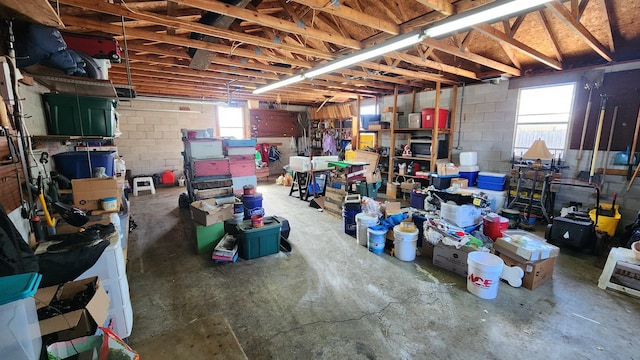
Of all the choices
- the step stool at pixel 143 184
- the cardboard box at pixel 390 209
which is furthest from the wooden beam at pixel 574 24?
the step stool at pixel 143 184

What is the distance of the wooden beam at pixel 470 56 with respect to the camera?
3334 millimetres

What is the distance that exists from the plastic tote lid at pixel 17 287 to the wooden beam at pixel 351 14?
2366mm

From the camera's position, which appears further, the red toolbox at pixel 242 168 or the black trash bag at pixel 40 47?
the red toolbox at pixel 242 168

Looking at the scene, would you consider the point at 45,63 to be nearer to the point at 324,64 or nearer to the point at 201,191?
the point at 201,191

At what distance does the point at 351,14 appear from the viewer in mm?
2602

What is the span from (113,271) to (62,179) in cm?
140

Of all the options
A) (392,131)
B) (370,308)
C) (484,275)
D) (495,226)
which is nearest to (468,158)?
(392,131)

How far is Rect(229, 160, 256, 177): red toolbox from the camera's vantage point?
5082 millimetres

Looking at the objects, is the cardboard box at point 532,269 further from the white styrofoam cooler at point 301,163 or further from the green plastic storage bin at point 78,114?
the green plastic storage bin at point 78,114

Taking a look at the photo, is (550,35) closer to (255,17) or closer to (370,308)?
(255,17)

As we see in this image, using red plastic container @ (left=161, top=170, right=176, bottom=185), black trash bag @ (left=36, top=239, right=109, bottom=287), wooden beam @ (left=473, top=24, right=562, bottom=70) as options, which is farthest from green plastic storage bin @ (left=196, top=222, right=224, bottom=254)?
red plastic container @ (left=161, top=170, right=176, bottom=185)

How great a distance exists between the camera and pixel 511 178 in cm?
502

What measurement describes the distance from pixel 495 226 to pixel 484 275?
1.09 meters

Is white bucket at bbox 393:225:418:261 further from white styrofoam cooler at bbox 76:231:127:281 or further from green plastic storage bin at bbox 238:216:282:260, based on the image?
white styrofoam cooler at bbox 76:231:127:281
